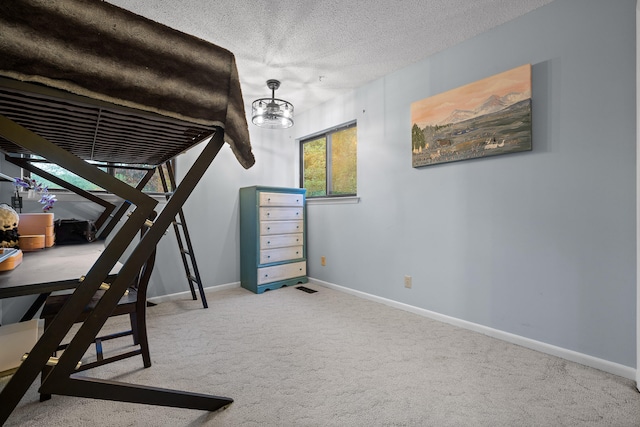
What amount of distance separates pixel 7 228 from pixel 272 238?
2.28 metres

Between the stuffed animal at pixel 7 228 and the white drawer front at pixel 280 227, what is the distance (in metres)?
2.09

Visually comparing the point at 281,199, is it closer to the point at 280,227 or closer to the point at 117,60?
the point at 280,227

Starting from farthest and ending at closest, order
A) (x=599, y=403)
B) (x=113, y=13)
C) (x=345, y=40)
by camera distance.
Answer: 1. (x=345, y=40)
2. (x=599, y=403)
3. (x=113, y=13)

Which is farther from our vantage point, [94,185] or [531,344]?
[94,185]

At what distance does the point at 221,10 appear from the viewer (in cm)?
193

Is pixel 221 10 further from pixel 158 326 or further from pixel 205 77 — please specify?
pixel 158 326

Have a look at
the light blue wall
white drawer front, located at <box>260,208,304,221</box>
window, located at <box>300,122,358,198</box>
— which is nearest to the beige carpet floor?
the light blue wall

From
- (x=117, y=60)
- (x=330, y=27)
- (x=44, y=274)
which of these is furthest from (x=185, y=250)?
(x=117, y=60)

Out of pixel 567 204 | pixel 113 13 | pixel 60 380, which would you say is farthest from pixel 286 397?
pixel 567 204

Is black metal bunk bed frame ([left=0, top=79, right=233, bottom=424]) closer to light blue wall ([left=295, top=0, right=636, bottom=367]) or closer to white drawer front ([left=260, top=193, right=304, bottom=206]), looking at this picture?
light blue wall ([left=295, top=0, right=636, bottom=367])

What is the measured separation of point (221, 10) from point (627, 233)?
286 centimetres

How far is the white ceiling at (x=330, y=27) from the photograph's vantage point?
190 centimetres

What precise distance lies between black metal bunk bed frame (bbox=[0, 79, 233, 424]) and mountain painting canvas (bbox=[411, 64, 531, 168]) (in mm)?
1969

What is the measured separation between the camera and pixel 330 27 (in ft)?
6.93
